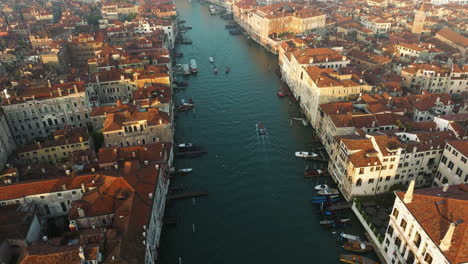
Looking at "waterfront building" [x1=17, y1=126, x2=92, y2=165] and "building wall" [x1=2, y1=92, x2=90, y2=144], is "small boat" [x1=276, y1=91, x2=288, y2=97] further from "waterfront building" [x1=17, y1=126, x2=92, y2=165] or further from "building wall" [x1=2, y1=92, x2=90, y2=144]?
"waterfront building" [x1=17, y1=126, x2=92, y2=165]

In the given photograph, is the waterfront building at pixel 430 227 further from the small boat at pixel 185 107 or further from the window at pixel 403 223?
the small boat at pixel 185 107

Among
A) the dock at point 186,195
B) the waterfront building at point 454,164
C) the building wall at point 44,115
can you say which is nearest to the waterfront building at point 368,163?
the waterfront building at point 454,164

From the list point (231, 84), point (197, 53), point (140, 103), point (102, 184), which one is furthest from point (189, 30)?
point (102, 184)

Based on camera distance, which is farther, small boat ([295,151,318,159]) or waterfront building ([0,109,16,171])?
small boat ([295,151,318,159])

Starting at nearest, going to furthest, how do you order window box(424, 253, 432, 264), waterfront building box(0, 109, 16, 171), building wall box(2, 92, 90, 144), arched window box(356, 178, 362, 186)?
window box(424, 253, 432, 264), arched window box(356, 178, 362, 186), waterfront building box(0, 109, 16, 171), building wall box(2, 92, 90, 144)

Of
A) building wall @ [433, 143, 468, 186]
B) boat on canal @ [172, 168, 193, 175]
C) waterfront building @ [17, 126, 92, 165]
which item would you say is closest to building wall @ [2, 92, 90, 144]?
waterfront building @ [17, 126, 92, 165]
